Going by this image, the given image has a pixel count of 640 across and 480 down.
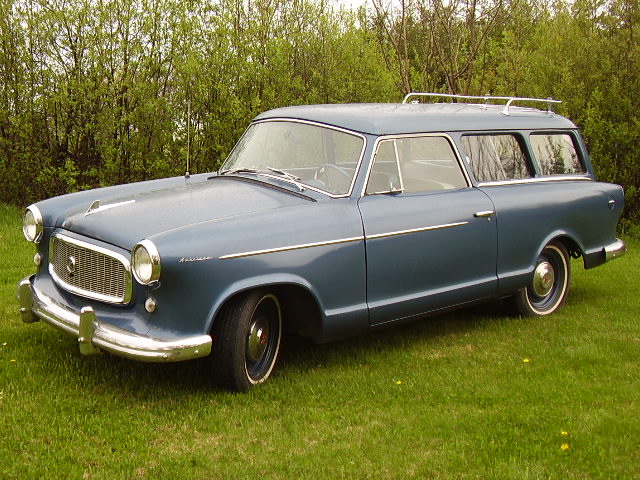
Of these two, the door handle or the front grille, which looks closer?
the front grille

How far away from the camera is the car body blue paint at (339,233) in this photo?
4.19 m

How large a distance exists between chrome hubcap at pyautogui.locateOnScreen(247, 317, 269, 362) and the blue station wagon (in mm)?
14

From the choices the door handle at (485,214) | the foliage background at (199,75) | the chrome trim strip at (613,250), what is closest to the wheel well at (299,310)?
the door handle at (485,214)

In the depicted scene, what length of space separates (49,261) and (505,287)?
318 centimetres

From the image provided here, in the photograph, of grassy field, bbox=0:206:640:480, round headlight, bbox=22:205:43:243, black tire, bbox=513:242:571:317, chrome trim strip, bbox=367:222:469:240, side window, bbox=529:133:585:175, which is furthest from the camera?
side window, bbox=529:133:585:175

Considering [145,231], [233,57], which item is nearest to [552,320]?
[145,231]

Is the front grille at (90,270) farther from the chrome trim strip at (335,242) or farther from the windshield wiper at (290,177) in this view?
the windshield wiper at (290,177)

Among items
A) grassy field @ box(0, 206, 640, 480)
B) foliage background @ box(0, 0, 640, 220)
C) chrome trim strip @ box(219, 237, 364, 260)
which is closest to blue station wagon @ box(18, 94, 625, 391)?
chrome trim strip @ box(219, 237, 364, 260)

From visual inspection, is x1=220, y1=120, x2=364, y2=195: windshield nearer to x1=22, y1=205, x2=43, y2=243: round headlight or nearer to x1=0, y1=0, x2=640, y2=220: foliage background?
x1=22, y1=205, x2=43, y2=243: round headlight

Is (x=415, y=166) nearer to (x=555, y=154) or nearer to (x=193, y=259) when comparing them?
(x=555, y=154)

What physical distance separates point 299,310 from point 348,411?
76cm

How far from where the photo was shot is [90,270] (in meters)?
4.46

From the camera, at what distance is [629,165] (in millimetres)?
10375

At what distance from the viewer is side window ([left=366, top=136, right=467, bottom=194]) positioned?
5.15m
